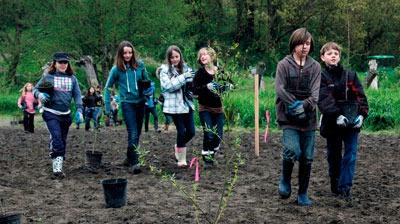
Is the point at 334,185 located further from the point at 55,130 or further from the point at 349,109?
the point at 55,130

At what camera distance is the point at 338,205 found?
5.61m

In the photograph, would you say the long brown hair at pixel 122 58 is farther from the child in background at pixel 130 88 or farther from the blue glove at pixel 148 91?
the blue glove at pixel 148 91

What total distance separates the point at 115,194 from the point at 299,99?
201cm

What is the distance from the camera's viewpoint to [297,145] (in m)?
5.60

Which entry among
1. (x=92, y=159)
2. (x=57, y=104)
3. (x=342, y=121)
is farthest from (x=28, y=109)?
(x=342, y=121)

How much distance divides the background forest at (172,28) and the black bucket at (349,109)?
1849 cm

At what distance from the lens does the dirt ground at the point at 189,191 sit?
5027mm

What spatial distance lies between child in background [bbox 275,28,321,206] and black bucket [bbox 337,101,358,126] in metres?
0.42

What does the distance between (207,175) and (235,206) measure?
2.00 metres

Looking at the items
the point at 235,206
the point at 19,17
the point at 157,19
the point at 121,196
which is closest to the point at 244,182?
the point at 235,206

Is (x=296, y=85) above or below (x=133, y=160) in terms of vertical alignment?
above

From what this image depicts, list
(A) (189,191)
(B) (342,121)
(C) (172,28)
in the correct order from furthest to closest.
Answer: (C) (172,28), (A) (189,191), (B) (342,121)

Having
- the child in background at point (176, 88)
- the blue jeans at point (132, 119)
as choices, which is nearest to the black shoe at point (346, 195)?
the child in background at point (176, 88)

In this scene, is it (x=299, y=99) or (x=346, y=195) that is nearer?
(x=299, y=99)
